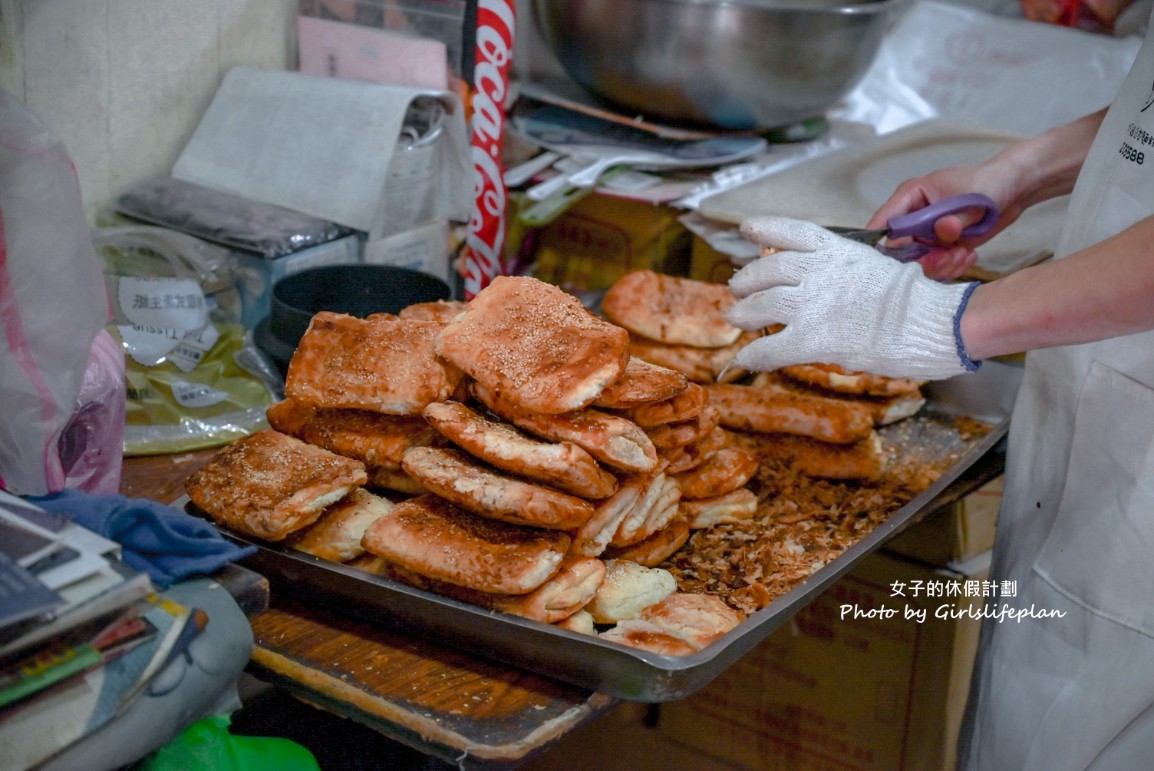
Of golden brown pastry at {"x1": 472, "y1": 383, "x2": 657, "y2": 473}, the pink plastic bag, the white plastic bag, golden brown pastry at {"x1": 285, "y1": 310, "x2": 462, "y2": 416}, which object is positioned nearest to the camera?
the pink plastic bag

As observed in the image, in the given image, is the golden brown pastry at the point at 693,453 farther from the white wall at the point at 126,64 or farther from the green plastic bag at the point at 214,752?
the white wall at the point at 126,64

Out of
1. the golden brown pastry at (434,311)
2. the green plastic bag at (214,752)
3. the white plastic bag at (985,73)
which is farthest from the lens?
the white plastic bag at (985,73)

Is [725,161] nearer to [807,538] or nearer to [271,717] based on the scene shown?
[807,538]

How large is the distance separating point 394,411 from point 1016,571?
1.06 m

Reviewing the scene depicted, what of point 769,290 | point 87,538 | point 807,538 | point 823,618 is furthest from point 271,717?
point 823,618

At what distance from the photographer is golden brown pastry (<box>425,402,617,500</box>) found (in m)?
1.26

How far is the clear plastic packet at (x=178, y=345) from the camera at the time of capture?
1.81 meters

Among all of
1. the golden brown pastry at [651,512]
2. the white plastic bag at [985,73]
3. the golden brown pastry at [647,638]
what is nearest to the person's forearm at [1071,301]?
the golden brown pastry at [651,512]

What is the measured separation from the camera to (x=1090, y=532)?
1.54 m

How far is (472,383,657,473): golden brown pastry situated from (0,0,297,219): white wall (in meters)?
1.08

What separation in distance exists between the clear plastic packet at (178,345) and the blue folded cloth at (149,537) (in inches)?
24.9

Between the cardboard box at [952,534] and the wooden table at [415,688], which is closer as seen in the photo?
the wooden table at [415,688]

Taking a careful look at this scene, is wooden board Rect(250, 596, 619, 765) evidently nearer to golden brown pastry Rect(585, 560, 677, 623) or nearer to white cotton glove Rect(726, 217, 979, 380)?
golden brown pastry Rect(585, 560, 677, 623)

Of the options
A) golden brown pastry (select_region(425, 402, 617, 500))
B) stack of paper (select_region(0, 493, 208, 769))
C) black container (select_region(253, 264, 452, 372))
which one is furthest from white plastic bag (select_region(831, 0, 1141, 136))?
stack of paper (select_region(0, 493, 208, 769))
